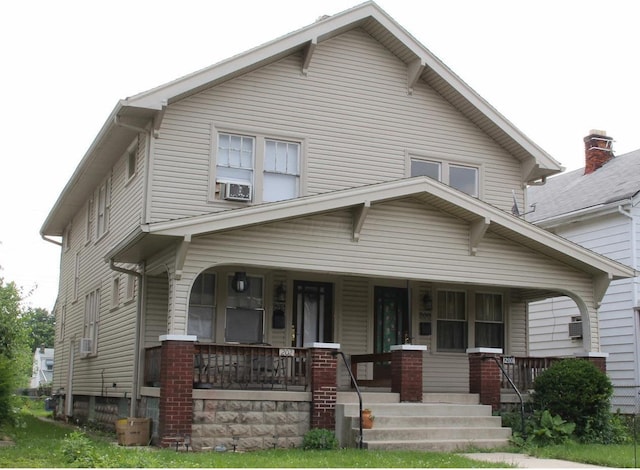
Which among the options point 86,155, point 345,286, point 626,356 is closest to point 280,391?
point 345,286

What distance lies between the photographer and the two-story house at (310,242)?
14727 mm

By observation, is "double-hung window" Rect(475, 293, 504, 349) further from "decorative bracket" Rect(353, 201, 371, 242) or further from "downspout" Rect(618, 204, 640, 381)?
"decorative bracket" Rect(353, 201, 371, 242)

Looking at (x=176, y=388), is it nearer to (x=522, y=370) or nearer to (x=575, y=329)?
(x=522, y=370)

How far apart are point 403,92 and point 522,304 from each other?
584cm

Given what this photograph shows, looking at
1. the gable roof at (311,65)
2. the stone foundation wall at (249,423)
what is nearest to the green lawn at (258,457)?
the stone foundation wall at (249,423)

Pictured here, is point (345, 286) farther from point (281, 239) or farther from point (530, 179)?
point (530, 179)

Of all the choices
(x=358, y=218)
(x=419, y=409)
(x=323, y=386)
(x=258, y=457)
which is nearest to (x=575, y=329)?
(x=419, y=409)

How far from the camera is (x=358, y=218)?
51.7ft

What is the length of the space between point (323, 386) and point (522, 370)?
4665 mm

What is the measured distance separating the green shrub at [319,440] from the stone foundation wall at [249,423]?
Answer: 363mm

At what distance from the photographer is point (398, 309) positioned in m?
19.6

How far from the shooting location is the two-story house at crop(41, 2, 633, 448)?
14727mm

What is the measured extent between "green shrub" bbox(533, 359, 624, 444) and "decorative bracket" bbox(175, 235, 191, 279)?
7.24 metres

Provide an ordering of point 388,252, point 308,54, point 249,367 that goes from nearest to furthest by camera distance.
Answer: point 249,367
point 388,252
point 308,54
